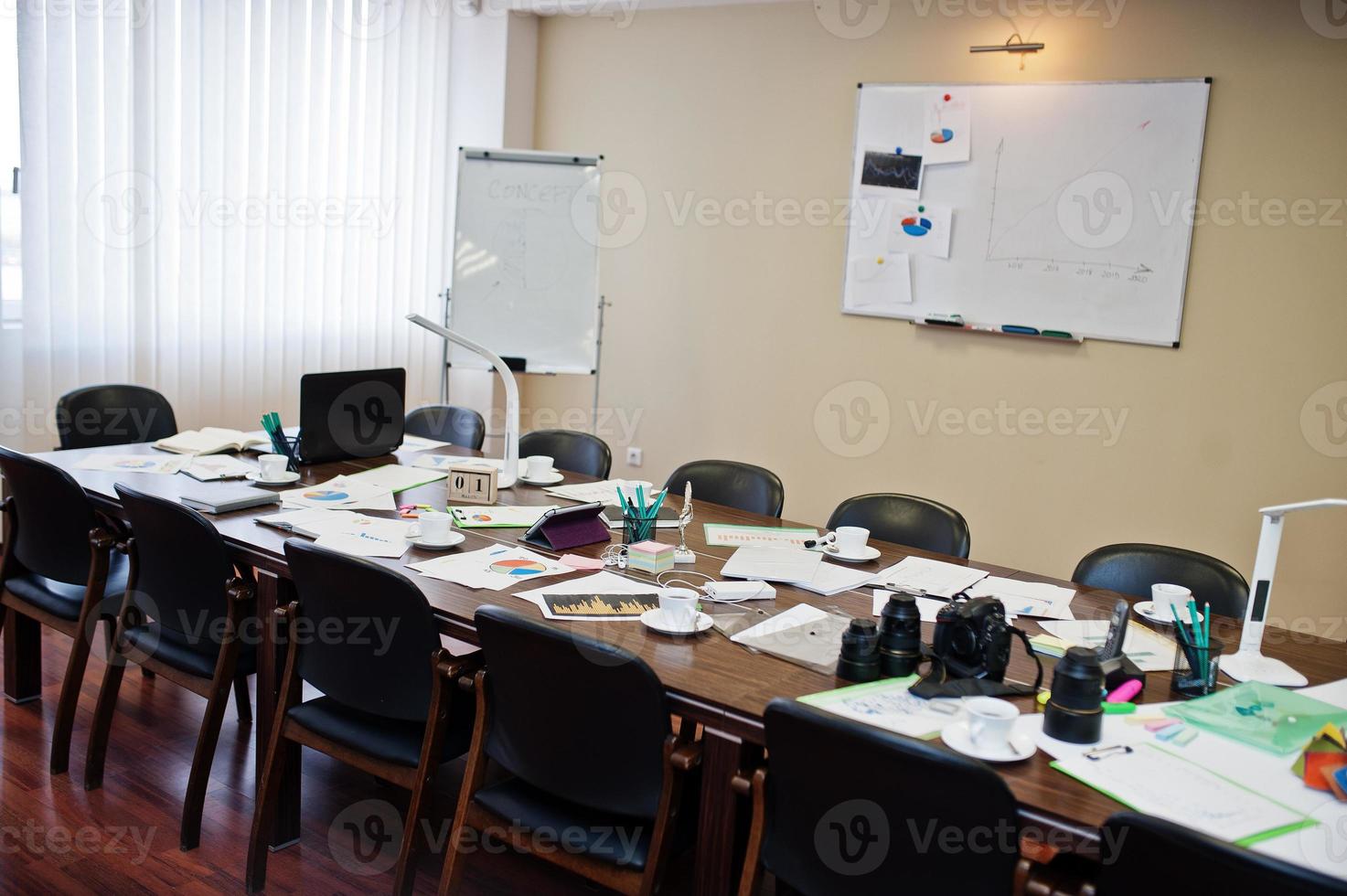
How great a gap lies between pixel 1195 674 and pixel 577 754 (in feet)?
3.82

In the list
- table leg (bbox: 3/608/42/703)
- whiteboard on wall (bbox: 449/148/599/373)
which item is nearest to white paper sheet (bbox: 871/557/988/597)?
table leg (bbox: 3/608/42/703)

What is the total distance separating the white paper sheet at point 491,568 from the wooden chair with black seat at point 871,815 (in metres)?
0.87

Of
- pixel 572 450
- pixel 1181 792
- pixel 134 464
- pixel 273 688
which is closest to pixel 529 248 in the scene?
pixel 572 450

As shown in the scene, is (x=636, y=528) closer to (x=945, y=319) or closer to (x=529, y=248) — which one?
(x=945, y=319)

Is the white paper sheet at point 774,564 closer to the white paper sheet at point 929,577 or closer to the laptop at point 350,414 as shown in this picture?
the white paper sheet at point 929,577

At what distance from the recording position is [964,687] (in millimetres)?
2010

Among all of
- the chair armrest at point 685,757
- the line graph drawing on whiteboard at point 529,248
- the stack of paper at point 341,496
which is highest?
the line graph drawing on whiteboard at point 529,248

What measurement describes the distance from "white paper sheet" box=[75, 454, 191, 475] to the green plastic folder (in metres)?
2.90

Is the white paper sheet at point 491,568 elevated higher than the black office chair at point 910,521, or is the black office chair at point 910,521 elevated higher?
→ the black office chair at point 910,521

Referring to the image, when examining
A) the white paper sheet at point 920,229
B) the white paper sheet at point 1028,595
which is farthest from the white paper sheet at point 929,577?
the white paper sheet at point 920,229

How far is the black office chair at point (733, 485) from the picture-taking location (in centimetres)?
362

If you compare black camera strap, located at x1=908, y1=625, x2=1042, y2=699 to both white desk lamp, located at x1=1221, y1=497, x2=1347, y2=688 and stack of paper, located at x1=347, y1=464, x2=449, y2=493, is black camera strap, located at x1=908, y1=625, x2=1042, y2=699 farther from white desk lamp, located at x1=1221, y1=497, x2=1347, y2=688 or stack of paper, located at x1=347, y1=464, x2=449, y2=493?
stack of paper, located at x1=347, y1=464, x2=449, y2=493

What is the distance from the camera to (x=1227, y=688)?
2.08m

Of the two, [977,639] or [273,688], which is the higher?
[977,639]
